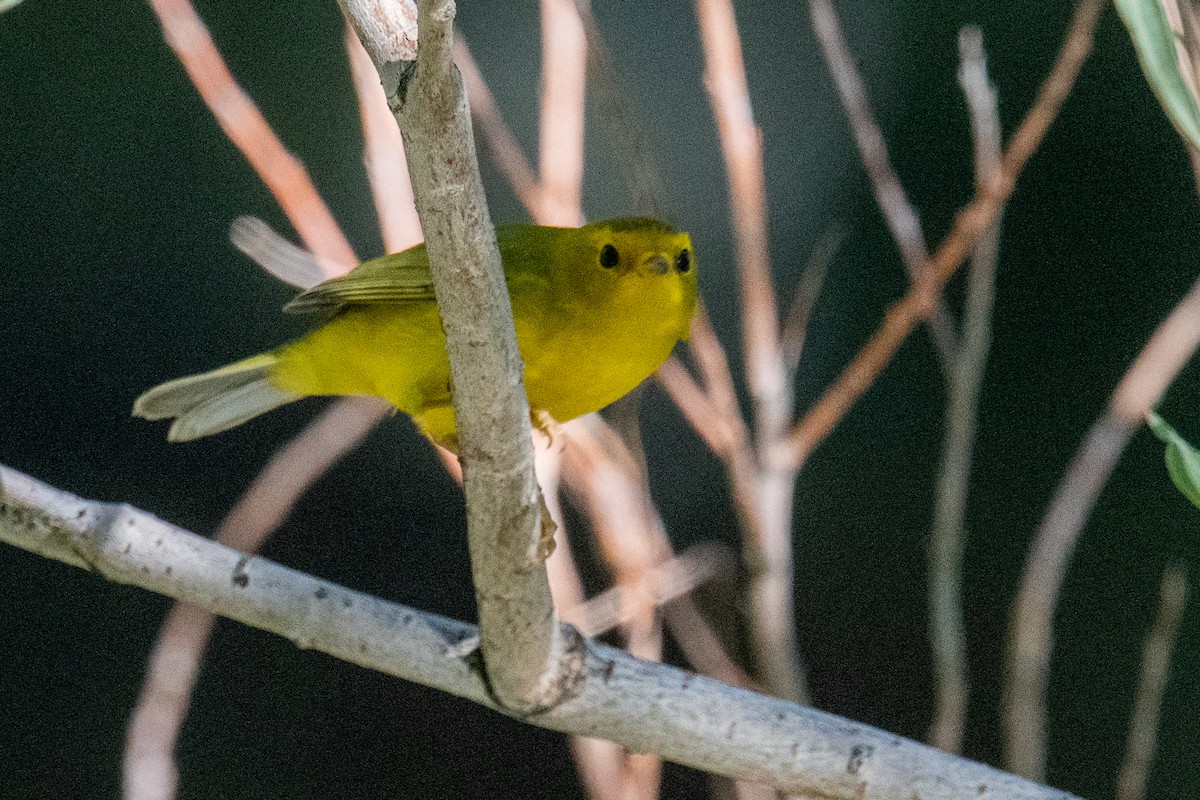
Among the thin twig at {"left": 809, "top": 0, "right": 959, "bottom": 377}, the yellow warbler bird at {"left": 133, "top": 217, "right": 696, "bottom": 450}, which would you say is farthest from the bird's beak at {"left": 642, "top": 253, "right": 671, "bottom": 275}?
the thin twig at {"left": 809, "top": 0, "right": 959, "bottom": 377}

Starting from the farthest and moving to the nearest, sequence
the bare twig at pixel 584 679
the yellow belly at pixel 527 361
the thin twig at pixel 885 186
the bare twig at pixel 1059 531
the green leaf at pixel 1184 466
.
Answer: the thin twig at pixel 885 186, the bare twig at pixel 1059 531, the yellow belly at pixel 527 361, the bare twig at pixel 584 679, the green leaf at pixel 1184 466

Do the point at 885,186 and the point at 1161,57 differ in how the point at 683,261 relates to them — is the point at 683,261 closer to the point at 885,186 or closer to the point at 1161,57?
the point at 885,186

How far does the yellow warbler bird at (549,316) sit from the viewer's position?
139cm

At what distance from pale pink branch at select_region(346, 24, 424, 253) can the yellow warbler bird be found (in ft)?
0.80

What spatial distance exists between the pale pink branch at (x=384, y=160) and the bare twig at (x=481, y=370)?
0.71 m

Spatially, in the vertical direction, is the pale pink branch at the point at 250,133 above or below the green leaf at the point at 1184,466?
above

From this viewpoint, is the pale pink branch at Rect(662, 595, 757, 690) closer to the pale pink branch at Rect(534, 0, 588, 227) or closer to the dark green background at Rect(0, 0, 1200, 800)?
the dark green background at Rect(0, 0, 1200, 800)

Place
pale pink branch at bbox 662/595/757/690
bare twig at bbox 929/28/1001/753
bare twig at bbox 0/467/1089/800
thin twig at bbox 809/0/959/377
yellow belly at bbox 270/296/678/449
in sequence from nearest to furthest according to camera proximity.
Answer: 1. bare twig at bbox 0/467/1089/800
2. yellow belly at bbox 270/296/678/449
3. bare twig at bbox 929/28/1001/753
4. thin twig at bbox 809/0/959/377
5. pale pink branch at bbox 662/595/757/690

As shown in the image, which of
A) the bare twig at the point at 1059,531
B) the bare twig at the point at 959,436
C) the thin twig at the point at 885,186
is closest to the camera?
the bare twig at the point at 959,436

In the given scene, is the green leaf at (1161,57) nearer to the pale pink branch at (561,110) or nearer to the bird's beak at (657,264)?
the bird's beak at (657,264)

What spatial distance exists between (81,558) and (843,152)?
4.99 ft

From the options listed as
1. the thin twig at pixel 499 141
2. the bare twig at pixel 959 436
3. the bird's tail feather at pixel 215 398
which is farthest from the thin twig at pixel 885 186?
the bird's tail feather at pixel 215 398

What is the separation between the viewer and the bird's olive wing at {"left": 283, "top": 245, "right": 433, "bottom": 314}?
1.39 m

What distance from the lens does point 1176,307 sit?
80.2 inches
